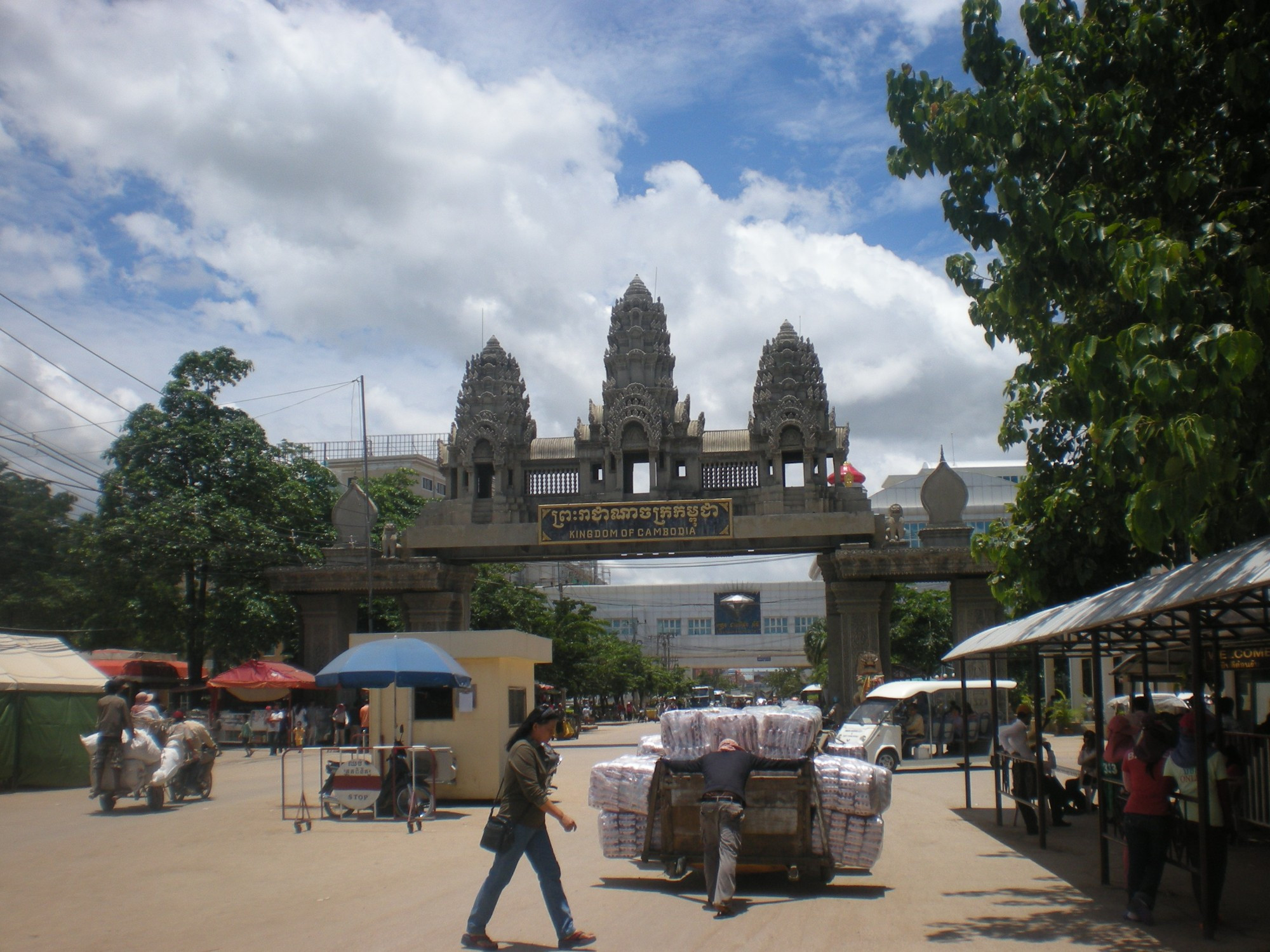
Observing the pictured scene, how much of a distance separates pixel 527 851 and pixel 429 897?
2.20 meters

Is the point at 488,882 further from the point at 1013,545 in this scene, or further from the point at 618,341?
the point at 618,341

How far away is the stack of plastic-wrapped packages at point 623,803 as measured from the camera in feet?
32.0

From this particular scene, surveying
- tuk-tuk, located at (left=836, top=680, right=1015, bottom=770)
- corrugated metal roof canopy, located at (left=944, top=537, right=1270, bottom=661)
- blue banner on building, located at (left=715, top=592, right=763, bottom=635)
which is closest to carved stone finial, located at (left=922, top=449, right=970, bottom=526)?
tuk-tuk, located at (left=836, top=680, right=1015, bottom=770)

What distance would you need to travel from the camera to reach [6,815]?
14.7 meters

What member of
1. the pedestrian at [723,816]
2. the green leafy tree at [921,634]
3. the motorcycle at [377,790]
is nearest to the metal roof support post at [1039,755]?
the pedestrian at [723,816]

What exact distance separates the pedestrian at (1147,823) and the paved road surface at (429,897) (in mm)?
Answer: 280

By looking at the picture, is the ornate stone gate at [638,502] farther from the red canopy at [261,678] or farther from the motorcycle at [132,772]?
the motorcycle at [132,772]

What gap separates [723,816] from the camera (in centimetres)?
846

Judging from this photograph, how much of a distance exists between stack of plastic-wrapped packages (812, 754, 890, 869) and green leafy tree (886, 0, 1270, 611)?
10.7ft

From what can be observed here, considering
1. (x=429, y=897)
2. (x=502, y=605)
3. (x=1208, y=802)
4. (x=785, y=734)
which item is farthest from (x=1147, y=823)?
(x=502, y=605)

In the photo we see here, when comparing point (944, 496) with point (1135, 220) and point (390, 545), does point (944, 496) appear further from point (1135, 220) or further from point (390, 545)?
point (1135, 220)

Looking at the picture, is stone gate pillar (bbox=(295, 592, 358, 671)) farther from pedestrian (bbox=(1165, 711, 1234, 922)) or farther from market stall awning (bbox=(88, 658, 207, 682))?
pedestrian (bbox=(1165, 711, 1234, 922))

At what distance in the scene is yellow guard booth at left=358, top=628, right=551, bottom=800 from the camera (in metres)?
16.0

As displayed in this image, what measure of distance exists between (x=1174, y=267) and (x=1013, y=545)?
751 cm
